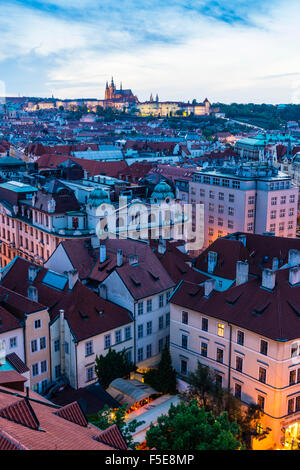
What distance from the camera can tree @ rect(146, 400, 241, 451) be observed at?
1079 inches

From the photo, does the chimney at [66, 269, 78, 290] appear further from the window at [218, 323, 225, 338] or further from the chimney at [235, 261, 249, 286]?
the chimney at [235, 261, 249, 286]

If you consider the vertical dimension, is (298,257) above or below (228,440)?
above

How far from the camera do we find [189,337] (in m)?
49.1

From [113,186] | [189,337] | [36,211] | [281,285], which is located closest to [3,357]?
[189,337]

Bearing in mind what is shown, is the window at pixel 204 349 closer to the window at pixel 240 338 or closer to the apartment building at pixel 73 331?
the window at pixel 240 338

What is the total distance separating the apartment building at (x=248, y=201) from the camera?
88.9 m

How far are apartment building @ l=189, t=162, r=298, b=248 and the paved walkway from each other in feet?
159

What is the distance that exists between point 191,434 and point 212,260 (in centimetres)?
3474

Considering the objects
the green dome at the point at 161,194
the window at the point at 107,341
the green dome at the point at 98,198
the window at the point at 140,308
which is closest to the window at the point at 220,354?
the window at the point at 140,308

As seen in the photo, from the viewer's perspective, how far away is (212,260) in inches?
2418

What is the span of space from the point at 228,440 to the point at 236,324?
1679cm

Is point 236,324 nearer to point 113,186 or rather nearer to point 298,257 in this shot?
point 298,257

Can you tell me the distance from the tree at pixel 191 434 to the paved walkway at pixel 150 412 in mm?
11516
